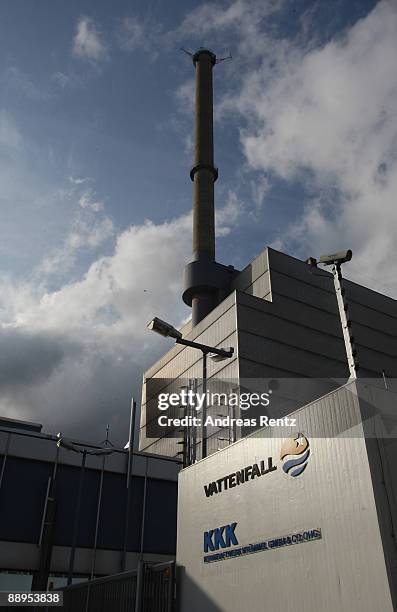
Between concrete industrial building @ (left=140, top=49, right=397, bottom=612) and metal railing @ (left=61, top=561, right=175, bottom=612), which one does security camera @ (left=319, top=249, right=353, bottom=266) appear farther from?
metal railing @ (left=61, top=561, right=175, bottom=612)

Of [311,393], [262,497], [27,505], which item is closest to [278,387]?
[311,393]

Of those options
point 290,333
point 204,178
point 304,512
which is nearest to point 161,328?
point 304,512

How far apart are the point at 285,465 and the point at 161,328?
748 centimetres

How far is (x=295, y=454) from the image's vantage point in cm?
1384

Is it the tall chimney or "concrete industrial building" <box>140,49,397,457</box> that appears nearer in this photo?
"concrete industrial building" <box>140,49,397,457</box>

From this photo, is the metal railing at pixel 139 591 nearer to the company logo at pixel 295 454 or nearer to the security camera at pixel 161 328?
the company logo at pixel 295 454

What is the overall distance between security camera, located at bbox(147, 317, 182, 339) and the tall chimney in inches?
1602

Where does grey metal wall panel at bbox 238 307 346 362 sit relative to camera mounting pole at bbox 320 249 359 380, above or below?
above

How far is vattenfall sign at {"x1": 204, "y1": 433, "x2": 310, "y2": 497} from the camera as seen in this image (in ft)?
44.5

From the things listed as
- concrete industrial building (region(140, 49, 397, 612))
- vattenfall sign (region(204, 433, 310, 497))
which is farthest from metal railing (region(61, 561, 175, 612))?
vattenfall sign (region(204, 433, 310, 497))

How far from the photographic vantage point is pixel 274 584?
43.3 feet

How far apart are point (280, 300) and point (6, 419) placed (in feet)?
95.0

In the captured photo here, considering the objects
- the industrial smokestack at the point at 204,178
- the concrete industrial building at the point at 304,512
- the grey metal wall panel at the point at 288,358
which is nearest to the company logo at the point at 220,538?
the concrete industrial building at the point at 304,512

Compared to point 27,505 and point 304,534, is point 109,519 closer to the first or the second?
point 27,505
